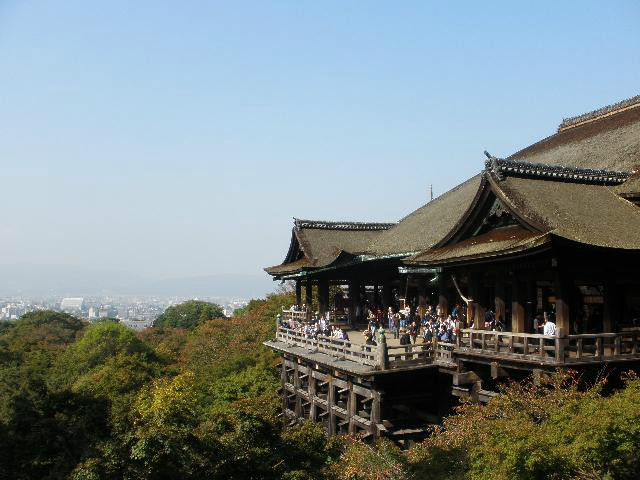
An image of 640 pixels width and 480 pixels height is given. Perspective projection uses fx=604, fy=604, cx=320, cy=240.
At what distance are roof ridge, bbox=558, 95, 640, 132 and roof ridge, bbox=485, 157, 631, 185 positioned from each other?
32.7 feet

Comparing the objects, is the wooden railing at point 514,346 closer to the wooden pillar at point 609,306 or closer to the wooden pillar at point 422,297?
the wooden pillar at point 609,306

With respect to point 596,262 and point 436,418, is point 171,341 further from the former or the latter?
point 596,262

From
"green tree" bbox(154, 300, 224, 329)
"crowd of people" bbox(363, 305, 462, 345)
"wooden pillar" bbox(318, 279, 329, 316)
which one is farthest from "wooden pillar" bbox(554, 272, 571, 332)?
"green tree" bbox(154, 300, 224, 329)

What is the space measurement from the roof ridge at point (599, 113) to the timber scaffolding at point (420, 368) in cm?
1631

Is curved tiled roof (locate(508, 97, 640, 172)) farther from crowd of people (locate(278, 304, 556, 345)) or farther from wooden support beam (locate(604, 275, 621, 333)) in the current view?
crowd of people (locate(278, 304, 556, 345))

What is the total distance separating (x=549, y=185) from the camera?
2034 centimetres

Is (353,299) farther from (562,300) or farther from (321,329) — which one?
(562,300)

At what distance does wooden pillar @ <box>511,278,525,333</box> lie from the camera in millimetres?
18484

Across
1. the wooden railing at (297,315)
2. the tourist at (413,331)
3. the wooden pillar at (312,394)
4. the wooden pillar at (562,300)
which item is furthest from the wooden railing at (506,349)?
the wooden railing at (297,315)

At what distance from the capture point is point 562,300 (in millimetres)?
16547

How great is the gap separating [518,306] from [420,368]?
398 cm

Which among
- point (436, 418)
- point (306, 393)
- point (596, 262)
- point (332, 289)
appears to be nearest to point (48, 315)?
point (332, 289)

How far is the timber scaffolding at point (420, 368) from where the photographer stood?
16438mm

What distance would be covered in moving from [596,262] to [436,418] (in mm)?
8222
